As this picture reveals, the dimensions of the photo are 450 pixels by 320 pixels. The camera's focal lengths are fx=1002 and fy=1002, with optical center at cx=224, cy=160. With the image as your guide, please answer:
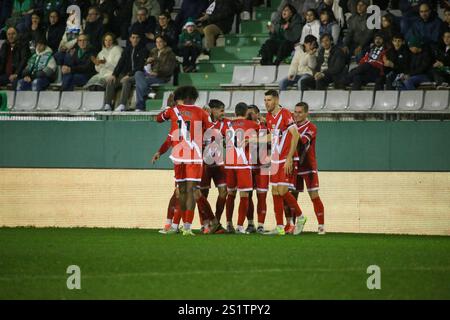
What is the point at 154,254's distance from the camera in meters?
11.4

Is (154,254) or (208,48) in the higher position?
(208,48)

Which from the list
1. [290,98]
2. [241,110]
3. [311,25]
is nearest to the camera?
[241,110]

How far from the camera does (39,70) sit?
20578 mm

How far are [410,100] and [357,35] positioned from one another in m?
2.20

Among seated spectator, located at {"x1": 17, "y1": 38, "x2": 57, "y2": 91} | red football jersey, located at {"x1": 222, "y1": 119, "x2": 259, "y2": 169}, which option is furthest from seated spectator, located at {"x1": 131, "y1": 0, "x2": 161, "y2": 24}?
red football jersey, located at {"x1": 222, "y1": 119, "x2": 259, "y2": 169}

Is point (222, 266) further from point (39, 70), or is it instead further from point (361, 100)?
point (39, 70)

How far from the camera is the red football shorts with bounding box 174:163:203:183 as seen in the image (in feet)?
45.9

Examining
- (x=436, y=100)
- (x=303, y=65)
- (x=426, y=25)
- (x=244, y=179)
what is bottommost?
(x=244, y=179)

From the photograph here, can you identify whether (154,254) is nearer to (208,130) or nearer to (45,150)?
(208,130)

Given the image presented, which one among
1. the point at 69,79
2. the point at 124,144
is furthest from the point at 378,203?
the point at 69,79

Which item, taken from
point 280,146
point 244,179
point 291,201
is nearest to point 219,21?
point 244,179

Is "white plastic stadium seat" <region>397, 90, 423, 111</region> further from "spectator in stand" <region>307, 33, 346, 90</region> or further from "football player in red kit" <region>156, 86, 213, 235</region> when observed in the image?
"football player in red kit" <region>156, 86, 213, 235</region>
